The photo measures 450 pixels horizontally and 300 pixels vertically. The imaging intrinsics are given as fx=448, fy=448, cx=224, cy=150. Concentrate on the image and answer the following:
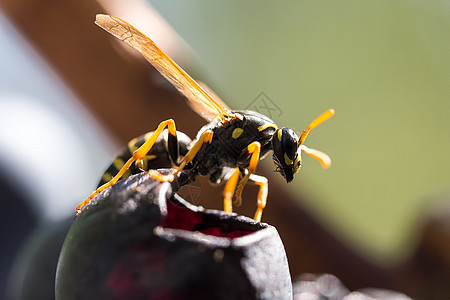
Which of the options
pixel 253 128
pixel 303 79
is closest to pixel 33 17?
pixel 253 128

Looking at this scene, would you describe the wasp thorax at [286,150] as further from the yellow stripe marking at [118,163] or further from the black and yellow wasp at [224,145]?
the yellow stripe marking at [118,163]

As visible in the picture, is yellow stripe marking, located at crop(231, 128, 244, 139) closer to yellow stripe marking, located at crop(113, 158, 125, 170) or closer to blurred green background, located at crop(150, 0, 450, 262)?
yellow stripe marking, located at crop(113, 158, 125, 170)

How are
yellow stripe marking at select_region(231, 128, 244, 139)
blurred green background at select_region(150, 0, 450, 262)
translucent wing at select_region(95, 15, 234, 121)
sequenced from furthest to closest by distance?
1. blurred green background at select_region(150, 0, 450, 262)
2. yellow stripe marking at select_region(231, 128, 244, 139)
3. translucent wing at select_region(95, 15, 234, 121)

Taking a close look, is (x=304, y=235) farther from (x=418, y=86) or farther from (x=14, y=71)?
(x=418, y=86)

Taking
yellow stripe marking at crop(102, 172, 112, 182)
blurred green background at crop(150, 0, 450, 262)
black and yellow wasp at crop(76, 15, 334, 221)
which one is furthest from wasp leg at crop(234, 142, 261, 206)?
blurred green background at crop(150, 0, 450, 262)

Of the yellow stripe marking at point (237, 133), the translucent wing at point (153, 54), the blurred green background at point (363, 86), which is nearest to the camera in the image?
the translucent wing at point (153, 54)

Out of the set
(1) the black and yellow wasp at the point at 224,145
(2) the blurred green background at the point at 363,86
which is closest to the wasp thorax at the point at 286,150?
(1) the black and yellow wasp at the point at 224,145

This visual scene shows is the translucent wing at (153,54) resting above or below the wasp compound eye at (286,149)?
above
